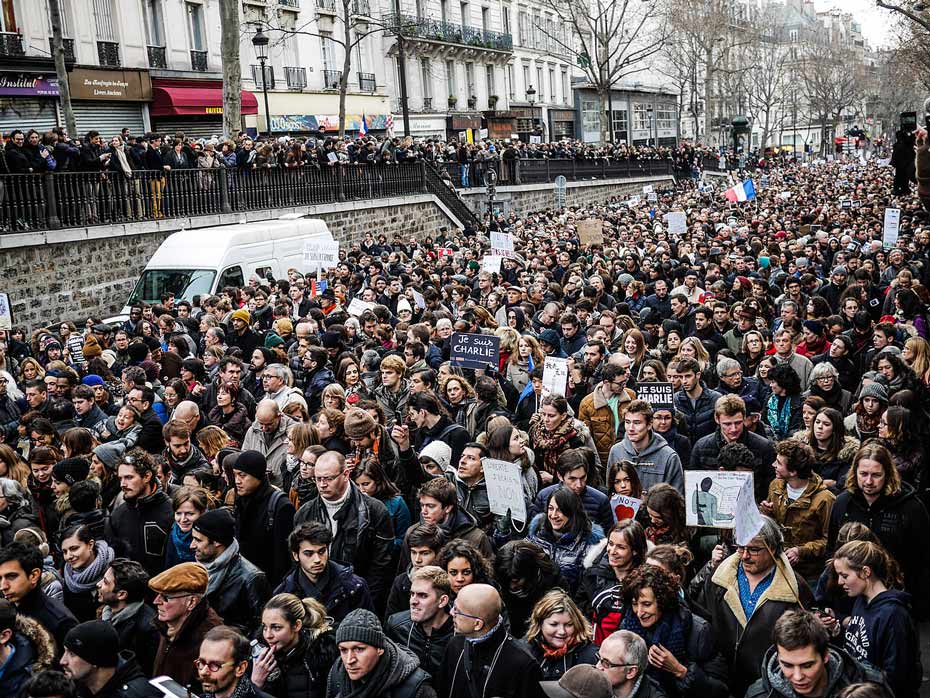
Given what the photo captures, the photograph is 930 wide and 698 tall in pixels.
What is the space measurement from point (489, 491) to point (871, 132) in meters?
111

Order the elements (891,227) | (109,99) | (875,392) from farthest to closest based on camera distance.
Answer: (109,99) < (891,227) < (875,392)

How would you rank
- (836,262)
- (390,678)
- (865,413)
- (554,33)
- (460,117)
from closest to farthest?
(390,678)
(865,413)
(836,262)
(460,117)
(554,33)

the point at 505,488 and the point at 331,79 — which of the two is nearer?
the point at 505,488

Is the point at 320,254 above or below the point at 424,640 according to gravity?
above

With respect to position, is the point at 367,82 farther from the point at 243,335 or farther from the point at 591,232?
the point at 243,335

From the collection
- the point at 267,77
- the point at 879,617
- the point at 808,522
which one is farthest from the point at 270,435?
the point at 267,77

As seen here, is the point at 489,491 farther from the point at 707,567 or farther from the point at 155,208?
the point at 155,208

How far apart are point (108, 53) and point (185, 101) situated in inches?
113

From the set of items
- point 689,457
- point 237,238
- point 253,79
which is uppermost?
point 253,79

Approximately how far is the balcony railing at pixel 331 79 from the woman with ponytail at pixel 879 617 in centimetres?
3800

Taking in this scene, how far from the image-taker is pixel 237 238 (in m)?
16.6

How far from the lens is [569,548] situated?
5.70 m

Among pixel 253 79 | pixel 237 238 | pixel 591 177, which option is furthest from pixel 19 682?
pixel 591 177

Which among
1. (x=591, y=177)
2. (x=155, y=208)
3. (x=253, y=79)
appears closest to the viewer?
(x=155, y=208)
